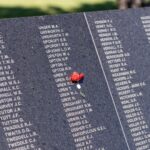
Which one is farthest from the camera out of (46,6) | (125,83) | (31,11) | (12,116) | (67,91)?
(46,6)

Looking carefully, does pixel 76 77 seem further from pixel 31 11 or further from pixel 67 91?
pixel 31 11

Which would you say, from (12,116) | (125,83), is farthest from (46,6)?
(12,116)

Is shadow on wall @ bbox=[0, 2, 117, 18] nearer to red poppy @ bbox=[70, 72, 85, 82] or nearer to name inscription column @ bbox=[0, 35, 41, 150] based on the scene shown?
red poppy @ bbox=[70, 72, 85, 82]

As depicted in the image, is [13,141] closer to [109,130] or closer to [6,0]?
[109,130]

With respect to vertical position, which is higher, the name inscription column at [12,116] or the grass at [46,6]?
the grass at [46,6]

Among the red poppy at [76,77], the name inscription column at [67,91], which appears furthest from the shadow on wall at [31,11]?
the red poppy at [76,77]

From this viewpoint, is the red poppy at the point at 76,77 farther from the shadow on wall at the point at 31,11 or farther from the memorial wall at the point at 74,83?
the shadow on wall at the point at 31,11

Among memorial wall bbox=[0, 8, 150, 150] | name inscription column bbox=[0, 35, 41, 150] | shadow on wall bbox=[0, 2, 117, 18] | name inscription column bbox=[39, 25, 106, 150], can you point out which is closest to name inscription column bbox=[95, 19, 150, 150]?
memorial wall bbox=[0, 8, 150, 150]

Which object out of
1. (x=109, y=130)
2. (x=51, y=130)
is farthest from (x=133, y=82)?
(x=51, y=130)
